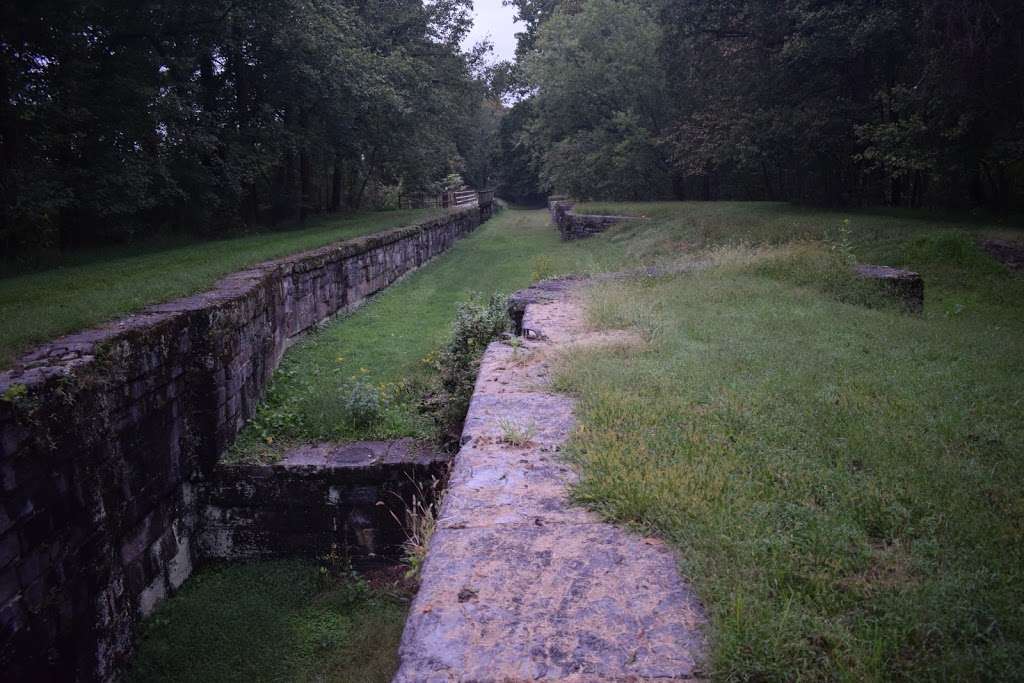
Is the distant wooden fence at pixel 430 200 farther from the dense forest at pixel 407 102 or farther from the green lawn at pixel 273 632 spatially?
the green lawn at pixel 273 632

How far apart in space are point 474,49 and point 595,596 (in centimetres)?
2888

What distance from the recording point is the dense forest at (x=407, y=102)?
10.4 m

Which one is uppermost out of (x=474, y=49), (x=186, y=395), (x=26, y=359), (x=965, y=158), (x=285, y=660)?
(x=474, y=49)

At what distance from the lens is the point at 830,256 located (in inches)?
351

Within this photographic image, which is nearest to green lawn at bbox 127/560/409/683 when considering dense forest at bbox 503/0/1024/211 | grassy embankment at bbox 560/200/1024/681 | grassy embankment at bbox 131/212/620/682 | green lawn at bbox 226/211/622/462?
grassy embankment at bbox 131/212/620/682

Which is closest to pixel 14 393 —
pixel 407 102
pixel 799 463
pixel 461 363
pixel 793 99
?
pixel 799 463

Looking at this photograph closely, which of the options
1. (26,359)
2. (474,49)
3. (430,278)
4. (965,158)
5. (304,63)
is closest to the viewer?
(26,359)

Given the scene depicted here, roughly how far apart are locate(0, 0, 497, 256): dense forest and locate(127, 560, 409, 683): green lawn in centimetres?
686

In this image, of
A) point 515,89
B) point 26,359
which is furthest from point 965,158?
point 515,89

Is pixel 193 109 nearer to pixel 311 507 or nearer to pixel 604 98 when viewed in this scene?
pixel 311 507

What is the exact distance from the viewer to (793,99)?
16.0 meters

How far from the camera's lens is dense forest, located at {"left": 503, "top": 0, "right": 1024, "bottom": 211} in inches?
422

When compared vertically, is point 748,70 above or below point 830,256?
above

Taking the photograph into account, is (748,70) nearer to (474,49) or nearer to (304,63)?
(304,63)
